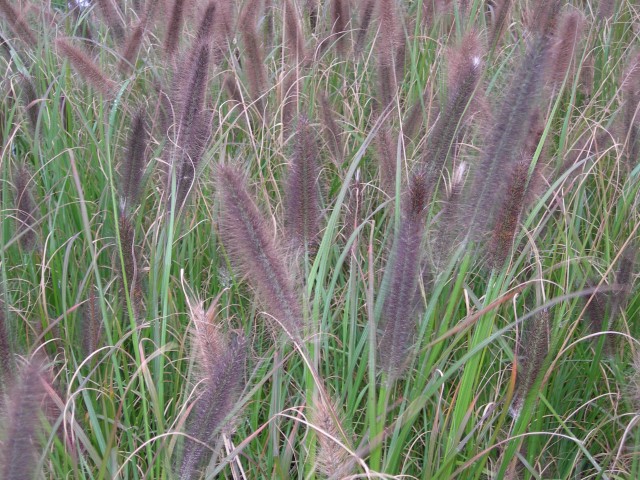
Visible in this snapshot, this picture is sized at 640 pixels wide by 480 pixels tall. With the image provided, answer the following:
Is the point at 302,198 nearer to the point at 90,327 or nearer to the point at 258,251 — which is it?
the point at 258,251

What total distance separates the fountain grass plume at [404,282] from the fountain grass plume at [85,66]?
1127 mm

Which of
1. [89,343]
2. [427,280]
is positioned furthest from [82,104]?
[427,280]

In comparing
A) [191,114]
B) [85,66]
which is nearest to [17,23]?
[85,66]

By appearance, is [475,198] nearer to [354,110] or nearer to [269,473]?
[269,473]

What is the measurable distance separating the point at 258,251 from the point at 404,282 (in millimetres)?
252

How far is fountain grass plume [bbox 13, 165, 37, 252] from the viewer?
1842 millimetres

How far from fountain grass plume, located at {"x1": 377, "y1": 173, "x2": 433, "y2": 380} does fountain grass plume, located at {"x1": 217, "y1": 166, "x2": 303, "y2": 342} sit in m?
0.15

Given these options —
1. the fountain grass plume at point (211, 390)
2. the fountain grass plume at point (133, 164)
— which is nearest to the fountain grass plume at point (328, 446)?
the fountain grass plume at point (211, 390)

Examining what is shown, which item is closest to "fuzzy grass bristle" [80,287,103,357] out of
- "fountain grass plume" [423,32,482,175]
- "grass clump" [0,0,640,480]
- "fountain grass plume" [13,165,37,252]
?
"grass clump" [0,0,640,480]

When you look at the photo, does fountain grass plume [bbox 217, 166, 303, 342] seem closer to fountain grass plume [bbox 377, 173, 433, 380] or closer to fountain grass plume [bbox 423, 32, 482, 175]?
fountain grass plume [bbox 377, 173, 433, 380]

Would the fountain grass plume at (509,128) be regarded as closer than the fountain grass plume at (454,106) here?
Yes

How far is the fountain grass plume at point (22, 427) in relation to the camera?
3.05 feet

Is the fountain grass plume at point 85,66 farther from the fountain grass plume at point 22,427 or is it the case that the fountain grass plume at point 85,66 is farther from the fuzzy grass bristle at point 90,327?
the fountain grass plume at point 22,427

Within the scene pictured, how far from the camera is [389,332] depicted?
1.22 metres
